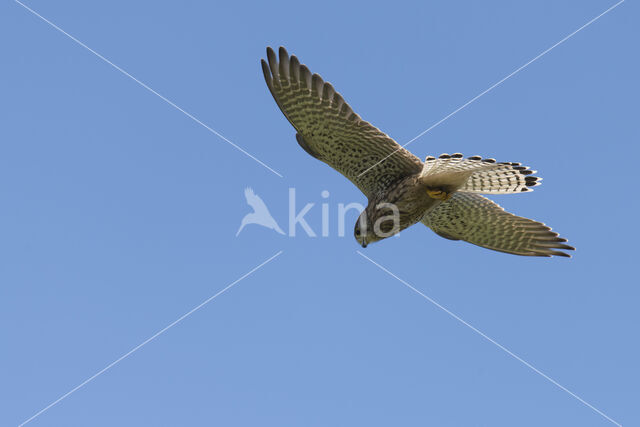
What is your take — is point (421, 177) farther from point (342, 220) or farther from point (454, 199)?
point (342, 220)

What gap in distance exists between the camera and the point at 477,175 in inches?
363

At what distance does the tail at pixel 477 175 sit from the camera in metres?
8.75

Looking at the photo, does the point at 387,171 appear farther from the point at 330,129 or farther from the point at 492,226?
the point at 492,226

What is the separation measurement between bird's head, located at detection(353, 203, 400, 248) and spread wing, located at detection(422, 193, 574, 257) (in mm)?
955

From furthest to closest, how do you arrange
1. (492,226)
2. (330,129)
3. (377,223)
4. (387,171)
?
(492,226) → (377,223) → (387,171) → (330,129)

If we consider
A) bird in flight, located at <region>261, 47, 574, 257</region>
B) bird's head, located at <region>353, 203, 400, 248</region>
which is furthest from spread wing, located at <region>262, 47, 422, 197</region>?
bird's head, located at <region>353, 203, 400, 248</region>

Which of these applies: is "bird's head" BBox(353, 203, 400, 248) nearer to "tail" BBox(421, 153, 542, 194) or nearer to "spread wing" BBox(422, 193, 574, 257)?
"tail" BBox(421, 153, 542, 194)

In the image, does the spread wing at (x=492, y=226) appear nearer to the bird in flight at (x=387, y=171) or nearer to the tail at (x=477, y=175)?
the bird in flight at (x=387, y=171)

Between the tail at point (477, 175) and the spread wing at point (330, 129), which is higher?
the tail at point (477, 175)

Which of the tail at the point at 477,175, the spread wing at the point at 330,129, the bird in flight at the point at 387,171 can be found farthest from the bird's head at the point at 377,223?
the tail at the point at 477,175

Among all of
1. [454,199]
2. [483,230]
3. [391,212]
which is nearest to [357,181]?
[391,212]

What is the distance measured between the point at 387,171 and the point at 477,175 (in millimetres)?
1033

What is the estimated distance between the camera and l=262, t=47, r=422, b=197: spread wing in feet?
28.3

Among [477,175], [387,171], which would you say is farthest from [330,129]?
[477,175]
